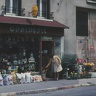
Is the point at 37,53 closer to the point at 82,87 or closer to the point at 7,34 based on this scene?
the point at 7,34

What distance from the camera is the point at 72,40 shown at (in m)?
26.1

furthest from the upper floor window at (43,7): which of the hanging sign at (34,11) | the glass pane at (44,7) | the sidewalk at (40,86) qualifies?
the sidewalk at (40,86)

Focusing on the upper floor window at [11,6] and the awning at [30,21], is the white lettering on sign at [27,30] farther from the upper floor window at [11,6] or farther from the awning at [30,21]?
the upper floor window at [11,6]

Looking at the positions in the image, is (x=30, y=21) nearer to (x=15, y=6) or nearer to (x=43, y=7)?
(x=15, y=6)

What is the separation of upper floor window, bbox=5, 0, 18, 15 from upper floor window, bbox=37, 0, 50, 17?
1.91 m

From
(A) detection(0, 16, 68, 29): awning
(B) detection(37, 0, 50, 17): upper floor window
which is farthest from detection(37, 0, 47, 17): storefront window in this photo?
(A) detection(0, 16, 68, 29): awning

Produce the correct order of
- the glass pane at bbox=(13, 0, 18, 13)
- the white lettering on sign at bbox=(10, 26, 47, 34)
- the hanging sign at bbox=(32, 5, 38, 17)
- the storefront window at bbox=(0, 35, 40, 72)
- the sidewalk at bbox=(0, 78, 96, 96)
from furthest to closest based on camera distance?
the hanging sign at bbox=(32, 5, 38, 17) → the glass pane at bbox=(13, 0, 18, 13) → the storefront window at bbox=(0, 35, 40, 72) → the white lettering on sign at bbox=(10, 26, 47, 34) → the sidewalk at bbox=(0, 78, 96, 96)

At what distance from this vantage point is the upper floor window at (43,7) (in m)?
24.2

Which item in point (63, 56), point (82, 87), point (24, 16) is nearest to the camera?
point (82, 87)

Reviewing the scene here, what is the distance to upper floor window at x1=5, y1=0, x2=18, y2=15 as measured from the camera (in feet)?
73.0

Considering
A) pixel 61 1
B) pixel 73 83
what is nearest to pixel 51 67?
pixel 73 83

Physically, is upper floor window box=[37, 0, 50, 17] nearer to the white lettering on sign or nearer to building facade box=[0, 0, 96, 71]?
building facade box=[0, 0, 96, 71]

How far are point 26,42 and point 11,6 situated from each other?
2.35 metres

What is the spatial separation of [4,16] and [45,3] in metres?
3.98
